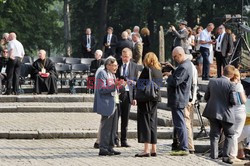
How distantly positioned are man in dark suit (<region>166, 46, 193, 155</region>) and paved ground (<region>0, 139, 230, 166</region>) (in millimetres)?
418

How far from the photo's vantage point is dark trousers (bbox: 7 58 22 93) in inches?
1026

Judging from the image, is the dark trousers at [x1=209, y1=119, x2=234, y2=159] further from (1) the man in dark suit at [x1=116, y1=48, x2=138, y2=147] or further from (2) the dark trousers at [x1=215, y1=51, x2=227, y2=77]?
(2) the dark trousers at [x1=215, y1=51, x2=227, y2=77]

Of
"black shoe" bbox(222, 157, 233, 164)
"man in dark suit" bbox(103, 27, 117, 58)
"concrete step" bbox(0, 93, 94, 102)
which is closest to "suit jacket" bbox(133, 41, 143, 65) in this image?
"man in dark suit" bbox(103, 27, 117, 58)

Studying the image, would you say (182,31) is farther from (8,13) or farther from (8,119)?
(8,13)

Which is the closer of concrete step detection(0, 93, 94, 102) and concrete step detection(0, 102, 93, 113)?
concrete step detection(0, 102, 93, 113)

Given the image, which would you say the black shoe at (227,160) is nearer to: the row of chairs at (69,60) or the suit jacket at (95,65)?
the suit jacket at (95,65)

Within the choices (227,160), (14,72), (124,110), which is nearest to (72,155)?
(124,110)

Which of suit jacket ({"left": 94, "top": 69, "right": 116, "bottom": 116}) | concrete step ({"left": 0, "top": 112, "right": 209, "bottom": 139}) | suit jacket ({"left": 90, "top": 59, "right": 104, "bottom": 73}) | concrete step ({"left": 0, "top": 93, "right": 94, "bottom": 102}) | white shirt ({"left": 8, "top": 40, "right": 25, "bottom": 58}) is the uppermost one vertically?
white shirt ({"left": 8, "top": 40, "right": 25, "bottom": 58})

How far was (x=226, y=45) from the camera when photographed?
2605cm

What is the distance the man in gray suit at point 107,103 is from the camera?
16750mm

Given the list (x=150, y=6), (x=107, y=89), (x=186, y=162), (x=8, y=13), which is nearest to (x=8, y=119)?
(x=107, y=89)

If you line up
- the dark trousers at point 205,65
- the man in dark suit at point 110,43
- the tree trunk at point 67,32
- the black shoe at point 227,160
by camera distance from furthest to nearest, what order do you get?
the tree trunk at point 67,32
the man in dark suit at point 110,43
the dark trousers at point 205,65
the black shoe at point 227,160

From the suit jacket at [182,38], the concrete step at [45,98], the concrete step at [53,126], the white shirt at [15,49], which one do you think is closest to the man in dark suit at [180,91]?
the concrete step at [53,126]

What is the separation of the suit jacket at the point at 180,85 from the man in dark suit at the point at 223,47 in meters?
9.40
